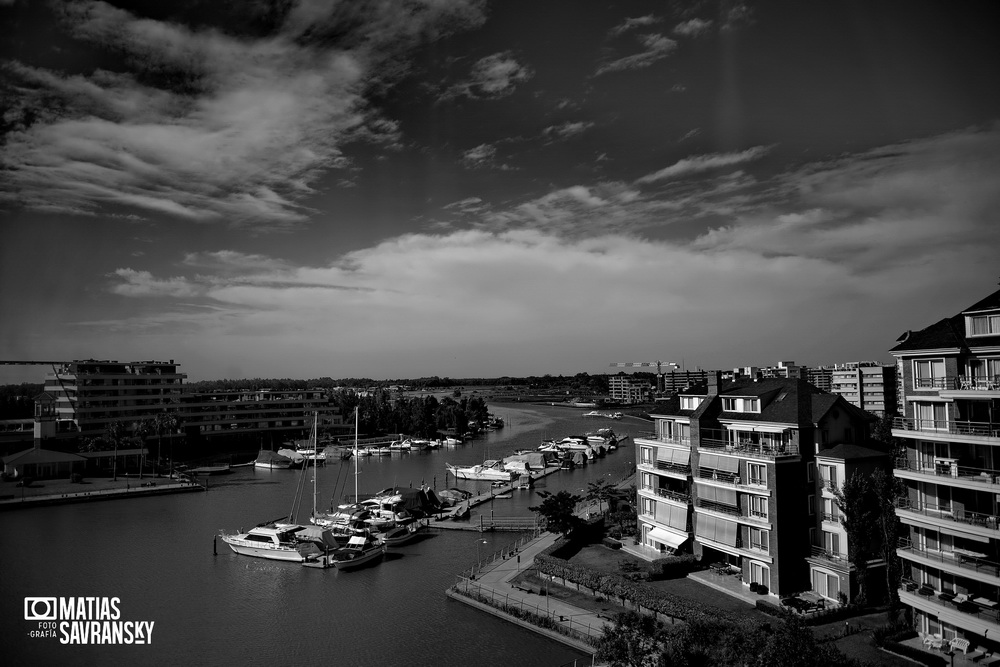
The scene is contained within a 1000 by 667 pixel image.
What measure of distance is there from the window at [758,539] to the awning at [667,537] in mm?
4866

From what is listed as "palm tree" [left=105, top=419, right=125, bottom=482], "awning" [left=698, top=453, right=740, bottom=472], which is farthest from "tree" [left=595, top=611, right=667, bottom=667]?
"palm tree" [left=105, top=419, right=125, bottom=482]

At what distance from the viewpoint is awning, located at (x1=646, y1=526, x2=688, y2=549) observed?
34000mm

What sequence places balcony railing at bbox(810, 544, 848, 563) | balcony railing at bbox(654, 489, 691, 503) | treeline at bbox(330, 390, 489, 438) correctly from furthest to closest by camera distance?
treeline at bbox(330, 390, 489, 438) → balcony railing at bbox(654, 489, 691, 503) → balcony railing at bbox(810, 544, 848, 563)

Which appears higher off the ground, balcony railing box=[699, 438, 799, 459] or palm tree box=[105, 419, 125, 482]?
balcony railing box=[699, 438, 799, 459]

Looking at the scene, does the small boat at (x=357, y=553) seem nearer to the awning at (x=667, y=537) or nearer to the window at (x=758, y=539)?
the awning at (x=667, y=537)

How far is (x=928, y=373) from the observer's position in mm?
22938

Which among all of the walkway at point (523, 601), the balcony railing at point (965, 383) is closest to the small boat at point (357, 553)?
the walkway at point (523, 601)

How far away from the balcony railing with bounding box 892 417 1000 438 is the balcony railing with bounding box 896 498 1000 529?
257cm

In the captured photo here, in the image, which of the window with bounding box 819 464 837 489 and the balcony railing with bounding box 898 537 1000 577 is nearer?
the balcony railing with bounding box 898 537 1000 577

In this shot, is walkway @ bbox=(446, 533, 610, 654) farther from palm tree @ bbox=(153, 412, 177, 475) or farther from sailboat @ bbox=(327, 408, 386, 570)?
palm tree @ bbox=(153, 412, 177, 475)

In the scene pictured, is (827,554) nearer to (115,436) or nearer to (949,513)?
(949,513)

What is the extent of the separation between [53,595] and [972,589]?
144 ft

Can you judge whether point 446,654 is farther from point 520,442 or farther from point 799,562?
point 520,442

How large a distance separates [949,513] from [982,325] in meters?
6.56
